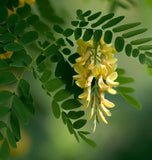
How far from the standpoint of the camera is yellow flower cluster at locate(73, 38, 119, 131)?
0.48 metres

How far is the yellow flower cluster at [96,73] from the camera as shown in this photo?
0.48 metres

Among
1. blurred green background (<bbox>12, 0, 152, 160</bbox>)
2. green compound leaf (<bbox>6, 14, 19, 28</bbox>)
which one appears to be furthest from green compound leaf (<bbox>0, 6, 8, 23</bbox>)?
blurred green background (<bbox>12, 0, 152, 160</bbox>)

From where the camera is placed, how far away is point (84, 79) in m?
0.49

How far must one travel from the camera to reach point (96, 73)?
19.1 inches

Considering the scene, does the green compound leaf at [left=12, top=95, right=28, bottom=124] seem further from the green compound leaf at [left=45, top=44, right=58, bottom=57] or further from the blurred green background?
the blurred green background

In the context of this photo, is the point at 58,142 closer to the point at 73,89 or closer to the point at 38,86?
the point at 38,86

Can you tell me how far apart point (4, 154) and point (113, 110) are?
4.63 feet

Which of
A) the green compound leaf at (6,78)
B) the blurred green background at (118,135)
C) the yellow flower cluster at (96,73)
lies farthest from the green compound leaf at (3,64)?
the blurred green background at (118,135)

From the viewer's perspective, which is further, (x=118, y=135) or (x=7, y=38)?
(x=118, y=135)

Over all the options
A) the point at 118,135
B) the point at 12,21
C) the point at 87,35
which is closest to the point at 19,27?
the point at 12,21

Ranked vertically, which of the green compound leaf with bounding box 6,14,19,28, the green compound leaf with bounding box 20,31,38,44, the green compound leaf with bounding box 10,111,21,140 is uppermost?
the green compound leaf with bounding box 6,14,19,28

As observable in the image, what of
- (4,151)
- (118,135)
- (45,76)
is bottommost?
(118,135)

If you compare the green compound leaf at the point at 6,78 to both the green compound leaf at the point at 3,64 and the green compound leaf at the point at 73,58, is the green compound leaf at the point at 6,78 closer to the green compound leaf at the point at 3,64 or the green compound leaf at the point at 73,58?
the green compound leaf at the point at 3,64

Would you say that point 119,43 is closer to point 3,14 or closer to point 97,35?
point 97,35
